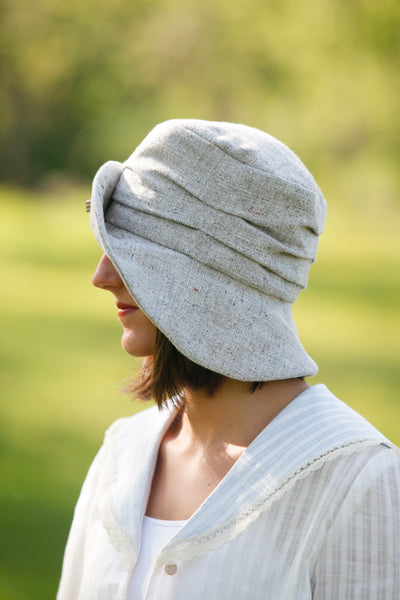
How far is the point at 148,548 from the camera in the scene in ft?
4.52

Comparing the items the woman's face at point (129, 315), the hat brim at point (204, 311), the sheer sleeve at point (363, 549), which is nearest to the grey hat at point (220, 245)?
the hat brim at point (204, 311)

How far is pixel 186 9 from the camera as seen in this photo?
58.2 feet

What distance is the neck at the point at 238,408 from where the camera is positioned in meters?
1.42

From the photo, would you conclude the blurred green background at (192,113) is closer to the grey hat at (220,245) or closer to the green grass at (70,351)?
the green grass at (70,351)

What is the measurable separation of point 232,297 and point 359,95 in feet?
53.3

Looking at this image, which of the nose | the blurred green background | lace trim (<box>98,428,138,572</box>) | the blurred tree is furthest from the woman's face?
the blurred tree

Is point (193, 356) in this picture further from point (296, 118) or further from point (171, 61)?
point (171, 61)

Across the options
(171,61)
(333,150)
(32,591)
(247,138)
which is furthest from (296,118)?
(247,138)

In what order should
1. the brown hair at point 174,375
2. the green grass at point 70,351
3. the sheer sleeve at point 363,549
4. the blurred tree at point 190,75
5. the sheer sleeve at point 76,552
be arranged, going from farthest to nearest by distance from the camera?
the blurred tree at point 190,75 < the green grass at point 70,351 < the sheer sleeve at point 76,552 < the brown hair at point 174,375 < the sheer sleeve at point 363,549

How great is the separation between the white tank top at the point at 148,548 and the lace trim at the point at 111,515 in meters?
0.02

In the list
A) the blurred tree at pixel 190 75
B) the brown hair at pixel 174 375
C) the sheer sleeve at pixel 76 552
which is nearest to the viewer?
the brown hair at pixel 174 375

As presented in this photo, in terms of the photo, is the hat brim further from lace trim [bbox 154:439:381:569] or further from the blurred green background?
the blurred green background

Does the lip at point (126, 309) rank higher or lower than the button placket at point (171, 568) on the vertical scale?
higher

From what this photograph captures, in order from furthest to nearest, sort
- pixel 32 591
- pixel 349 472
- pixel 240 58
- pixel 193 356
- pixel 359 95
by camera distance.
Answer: pixel 240 58 → pixel 359 95 → pixel 32 591 → pixel 193 356 → pixel 349 472
